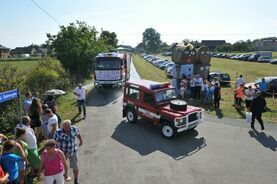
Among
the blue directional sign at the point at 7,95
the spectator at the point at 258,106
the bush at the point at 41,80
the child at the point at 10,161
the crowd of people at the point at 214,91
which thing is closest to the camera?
the child at the point at 10,161

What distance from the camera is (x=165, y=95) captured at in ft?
40.0

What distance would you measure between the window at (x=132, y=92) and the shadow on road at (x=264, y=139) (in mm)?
5324

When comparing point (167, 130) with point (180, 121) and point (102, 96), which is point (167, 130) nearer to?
point (180, 121)

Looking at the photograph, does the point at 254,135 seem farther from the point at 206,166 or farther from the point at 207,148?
the point at 206,166

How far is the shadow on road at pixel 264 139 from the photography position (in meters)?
10.5

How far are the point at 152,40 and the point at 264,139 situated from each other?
161m

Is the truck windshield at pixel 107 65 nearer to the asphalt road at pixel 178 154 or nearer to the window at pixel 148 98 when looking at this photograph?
the asphalt road at pixel 178 154

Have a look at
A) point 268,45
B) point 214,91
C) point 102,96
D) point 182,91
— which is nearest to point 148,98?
point 214,91

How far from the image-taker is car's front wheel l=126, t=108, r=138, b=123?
13.0 metres

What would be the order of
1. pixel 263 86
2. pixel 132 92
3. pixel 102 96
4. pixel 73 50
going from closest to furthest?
pixel 132 92
pixel 263 86
pixel 102 96
pixel 73 50

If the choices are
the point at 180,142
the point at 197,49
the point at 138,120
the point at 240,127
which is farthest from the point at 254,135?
the point at 197,49

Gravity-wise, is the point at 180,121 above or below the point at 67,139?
below

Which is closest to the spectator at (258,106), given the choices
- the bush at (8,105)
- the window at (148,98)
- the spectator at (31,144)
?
the window at (148,98)

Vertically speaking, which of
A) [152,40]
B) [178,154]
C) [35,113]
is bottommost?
[178,154]
